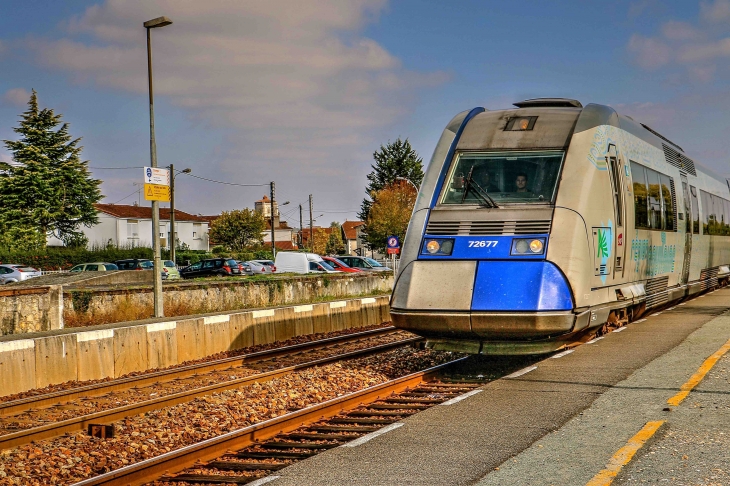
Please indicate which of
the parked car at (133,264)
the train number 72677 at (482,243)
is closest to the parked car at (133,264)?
the parked car at (133,264)

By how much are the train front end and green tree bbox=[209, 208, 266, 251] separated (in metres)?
85.7

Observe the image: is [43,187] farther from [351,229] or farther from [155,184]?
[351,229]

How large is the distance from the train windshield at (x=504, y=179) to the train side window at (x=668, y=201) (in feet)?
17.8

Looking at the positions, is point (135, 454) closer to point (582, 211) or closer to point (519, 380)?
point (519, 380)

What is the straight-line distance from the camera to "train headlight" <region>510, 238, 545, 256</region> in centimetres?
999

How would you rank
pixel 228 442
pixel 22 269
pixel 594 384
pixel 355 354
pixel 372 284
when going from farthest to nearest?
1. pixel 22 269
2. pixel 372 284
3. pixel 355 354
4. pixel 594 384
5. pixel 228 442

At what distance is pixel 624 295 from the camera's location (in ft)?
40.2

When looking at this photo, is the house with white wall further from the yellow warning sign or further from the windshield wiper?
the windshield wiper

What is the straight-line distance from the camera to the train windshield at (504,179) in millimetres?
10734

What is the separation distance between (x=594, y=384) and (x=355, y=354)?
506cm

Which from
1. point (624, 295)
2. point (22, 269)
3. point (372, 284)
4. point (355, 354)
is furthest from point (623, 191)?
point (22, 269)

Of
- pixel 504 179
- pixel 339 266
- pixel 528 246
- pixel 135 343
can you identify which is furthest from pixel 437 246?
pixel 339 266

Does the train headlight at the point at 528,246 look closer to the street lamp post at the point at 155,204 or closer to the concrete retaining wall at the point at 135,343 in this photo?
the concrete retaining wall at the point at 135,343

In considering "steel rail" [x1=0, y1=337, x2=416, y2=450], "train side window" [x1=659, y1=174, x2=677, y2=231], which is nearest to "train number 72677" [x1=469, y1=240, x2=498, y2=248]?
"steel rail" [x1=0, y1=337, x2=416, y2=450]
